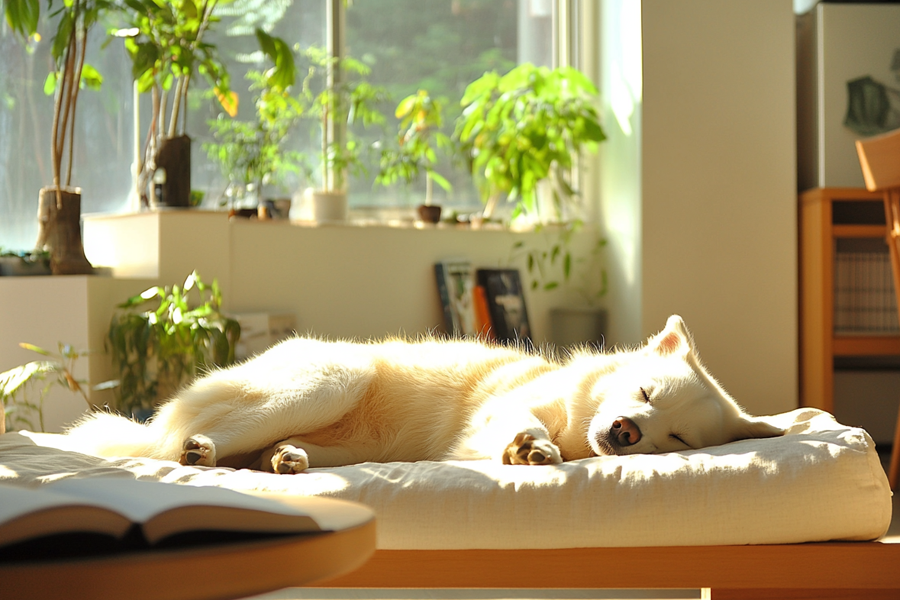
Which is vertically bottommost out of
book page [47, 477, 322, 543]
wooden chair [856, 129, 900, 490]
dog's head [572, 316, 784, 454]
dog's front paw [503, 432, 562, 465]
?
dog's front paw [503, 432, 562, 465]

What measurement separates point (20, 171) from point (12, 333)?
0.94 m

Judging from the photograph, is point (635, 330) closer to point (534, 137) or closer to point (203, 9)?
point (534, 137)

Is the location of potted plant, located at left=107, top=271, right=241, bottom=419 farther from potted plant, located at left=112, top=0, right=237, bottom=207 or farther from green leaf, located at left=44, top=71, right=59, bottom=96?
green leaf, located at left=44, top=71, right=59, bottom=96

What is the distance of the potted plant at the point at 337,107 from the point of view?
3.83 m

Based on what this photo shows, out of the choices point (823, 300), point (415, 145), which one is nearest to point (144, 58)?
point (415, 145)

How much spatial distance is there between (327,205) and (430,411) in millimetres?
1989

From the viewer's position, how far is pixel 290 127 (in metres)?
3.84

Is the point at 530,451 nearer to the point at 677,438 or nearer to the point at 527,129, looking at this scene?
the point at 677,438

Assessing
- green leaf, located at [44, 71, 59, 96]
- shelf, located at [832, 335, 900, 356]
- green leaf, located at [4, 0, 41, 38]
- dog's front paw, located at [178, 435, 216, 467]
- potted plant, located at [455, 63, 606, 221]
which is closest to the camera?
dog's front paw, located at [178, 435, 216, 467]

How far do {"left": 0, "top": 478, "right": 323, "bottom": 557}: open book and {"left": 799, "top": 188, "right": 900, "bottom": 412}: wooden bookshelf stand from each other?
117 inches

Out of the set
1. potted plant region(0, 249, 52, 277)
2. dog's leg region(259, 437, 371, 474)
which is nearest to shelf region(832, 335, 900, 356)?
dog's leg region(259, 437, 371, 474)

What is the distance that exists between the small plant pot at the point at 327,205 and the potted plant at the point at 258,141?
0.25 metres

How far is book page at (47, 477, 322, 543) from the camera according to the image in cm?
64

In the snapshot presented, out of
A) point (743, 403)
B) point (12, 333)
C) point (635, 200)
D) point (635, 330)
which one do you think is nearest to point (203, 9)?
point (12, 333)
